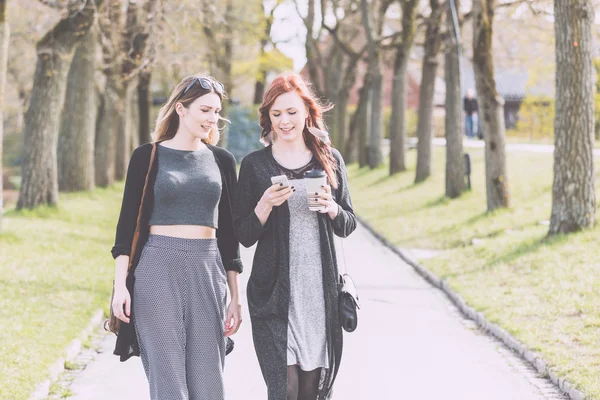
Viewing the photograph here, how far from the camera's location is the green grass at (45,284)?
24.0 ft

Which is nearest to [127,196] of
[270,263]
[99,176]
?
[270,263]

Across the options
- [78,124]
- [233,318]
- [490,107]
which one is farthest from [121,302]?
[78,124]

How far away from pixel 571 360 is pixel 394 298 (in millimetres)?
3995

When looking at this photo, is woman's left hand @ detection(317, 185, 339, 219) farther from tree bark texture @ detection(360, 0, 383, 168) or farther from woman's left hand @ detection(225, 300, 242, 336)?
tree bark texture @ detection(360, 0, 383, 168)

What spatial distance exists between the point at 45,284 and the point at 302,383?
680cm

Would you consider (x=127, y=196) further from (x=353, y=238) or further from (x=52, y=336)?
(x=353, y=238)

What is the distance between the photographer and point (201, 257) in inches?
179

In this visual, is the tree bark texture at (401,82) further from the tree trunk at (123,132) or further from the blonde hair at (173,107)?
the blonde hair at (173,107)

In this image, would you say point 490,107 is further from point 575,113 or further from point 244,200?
point 244,200

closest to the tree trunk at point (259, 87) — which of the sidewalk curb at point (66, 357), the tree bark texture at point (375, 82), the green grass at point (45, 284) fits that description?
the tree bark texture at point (375, 82)

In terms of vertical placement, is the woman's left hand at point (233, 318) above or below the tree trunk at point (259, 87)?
below

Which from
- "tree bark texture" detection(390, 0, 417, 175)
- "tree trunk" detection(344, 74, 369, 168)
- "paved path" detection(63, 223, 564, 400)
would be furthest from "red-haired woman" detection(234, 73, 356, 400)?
"tree trunk" detection(344, 74, 369, 168)

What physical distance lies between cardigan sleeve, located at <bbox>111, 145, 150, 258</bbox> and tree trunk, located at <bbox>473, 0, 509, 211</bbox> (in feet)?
44.0

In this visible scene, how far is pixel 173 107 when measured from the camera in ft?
15.3
